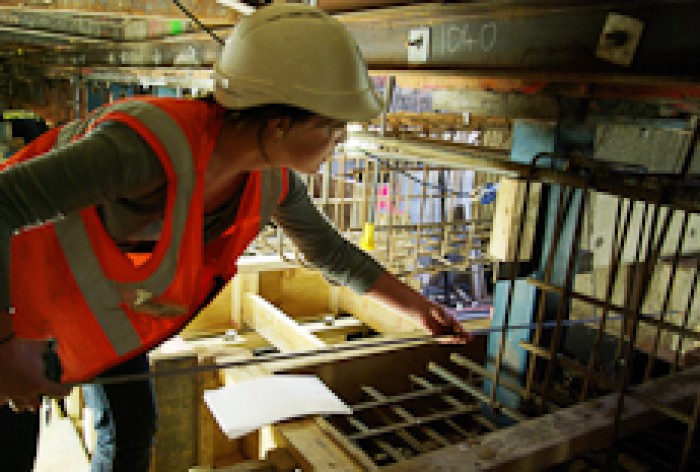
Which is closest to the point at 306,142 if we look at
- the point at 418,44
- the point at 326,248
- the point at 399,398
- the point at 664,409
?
the point at 326,248

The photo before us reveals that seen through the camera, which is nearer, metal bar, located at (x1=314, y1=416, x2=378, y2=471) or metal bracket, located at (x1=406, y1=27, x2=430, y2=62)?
metal bar, located at (x1=314, y1=416, x2=378, y2=471)

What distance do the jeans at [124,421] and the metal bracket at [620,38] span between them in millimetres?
2292

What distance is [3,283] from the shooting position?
1337mm

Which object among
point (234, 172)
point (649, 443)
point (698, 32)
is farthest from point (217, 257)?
point (649, 443)

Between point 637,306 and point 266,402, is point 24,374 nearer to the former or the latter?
point 266,402

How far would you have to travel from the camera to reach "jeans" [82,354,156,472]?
2342 mm

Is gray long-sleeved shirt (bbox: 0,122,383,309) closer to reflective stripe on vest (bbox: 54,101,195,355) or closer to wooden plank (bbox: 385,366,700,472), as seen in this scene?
reflective stripe on vest (bbox: 54,101,195,355)

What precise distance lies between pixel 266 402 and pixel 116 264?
4.95ft

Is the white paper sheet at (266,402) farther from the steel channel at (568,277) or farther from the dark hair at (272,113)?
the dark hair at (272,113)

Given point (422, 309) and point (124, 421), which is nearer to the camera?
point (124, 421)

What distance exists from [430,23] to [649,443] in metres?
2.61

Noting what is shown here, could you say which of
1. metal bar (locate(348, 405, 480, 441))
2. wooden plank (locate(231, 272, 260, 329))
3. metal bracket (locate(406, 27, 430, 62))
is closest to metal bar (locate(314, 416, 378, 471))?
metal bar (locate(348, 405, 480, 441))

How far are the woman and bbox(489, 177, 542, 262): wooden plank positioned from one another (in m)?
1.27

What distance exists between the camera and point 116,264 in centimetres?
179
